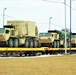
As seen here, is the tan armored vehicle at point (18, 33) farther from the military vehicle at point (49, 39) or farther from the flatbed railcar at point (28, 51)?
the military vehicle at point (49, 39)

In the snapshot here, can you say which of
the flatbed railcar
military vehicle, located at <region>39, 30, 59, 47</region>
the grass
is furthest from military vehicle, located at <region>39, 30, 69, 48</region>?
the grass

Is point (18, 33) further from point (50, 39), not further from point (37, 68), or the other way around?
point (37, 68)

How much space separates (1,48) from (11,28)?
4029 millimetres

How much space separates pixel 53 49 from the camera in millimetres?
59875

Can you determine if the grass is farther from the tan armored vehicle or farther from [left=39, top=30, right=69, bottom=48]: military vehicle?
[left=39, top=30, right=69, bottom=48]: military vehicle

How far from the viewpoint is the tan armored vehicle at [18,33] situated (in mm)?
45781

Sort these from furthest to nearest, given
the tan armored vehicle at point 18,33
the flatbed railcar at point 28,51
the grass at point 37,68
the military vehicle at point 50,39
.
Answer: the military vehicle at point 50,39 < the tan armored vehicle at point 18,33 < the flatbed railcar at point 28,51 < the grass at point 37,68

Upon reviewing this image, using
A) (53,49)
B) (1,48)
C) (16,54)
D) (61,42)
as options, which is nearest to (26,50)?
(16,54)

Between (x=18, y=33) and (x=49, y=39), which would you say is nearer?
(x=18, y=33)

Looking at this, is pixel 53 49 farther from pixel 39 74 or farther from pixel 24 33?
pixel 39 74

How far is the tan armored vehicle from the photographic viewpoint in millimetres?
45781

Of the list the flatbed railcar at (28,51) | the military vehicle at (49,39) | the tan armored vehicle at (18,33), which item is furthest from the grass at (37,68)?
the military vehicle at (49,39)

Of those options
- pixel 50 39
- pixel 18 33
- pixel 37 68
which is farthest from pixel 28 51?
pixel 37 68

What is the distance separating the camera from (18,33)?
48156mm
